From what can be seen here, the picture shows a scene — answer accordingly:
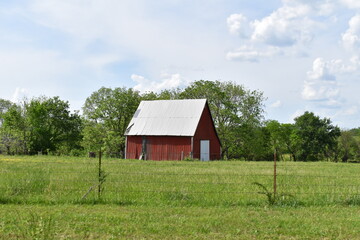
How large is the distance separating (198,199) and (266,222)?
2.81m

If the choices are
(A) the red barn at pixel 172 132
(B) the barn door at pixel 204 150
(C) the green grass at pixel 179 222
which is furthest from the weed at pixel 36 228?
(B) the barn door at pixel 204 150

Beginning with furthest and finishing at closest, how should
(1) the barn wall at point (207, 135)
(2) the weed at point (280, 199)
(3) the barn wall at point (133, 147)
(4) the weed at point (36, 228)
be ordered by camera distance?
(3) the barn wall at point (133, 147), (1) the barn wall at point (207, 135), (2) the weed at point (280, 199), (4) the weed at point (36, 228)

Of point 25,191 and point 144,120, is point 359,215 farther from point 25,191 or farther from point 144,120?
point 144,120

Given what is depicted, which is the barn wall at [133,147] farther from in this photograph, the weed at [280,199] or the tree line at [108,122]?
the weed at [280,199]

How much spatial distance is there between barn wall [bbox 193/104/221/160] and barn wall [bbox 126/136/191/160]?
108cm

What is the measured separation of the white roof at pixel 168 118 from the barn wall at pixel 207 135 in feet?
3.11

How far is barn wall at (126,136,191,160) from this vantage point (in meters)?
38.2

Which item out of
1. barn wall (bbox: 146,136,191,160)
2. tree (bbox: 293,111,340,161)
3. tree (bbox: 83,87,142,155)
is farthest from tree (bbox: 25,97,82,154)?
tree (bbox: 293,111,340,161)

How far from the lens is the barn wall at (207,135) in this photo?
39.0m

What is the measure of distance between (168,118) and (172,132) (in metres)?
1.98

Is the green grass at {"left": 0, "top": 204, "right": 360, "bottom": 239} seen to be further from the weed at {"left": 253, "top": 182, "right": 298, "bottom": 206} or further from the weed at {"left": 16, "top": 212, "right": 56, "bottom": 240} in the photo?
the weed at {"left": 253, "top": 182, "right": 298, "bottom": 206}

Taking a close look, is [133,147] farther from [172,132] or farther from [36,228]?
[36,228]

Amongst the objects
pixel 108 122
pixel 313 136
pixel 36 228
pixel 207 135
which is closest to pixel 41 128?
pixel 108 122

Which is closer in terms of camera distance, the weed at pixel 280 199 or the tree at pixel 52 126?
the weed at pixel 280 199
